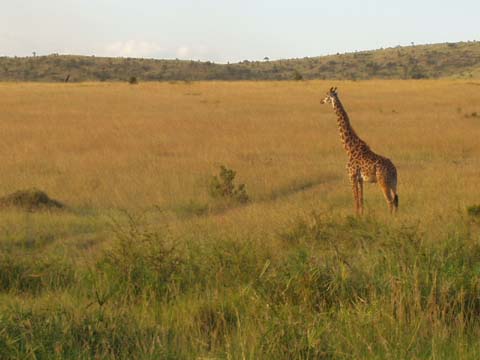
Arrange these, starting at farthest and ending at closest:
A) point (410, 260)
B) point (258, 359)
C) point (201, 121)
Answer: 1. point (201, 121)
2. point (410, 260)
3. point (258, 359)

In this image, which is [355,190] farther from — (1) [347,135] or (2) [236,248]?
(2) [236,248]

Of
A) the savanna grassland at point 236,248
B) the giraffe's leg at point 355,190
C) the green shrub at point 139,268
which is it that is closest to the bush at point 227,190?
the savanna grassland at point 236,248

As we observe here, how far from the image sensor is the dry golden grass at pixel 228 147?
1108 cm

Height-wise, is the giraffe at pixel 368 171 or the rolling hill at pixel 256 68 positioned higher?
the rolling hill at pixel 256 68

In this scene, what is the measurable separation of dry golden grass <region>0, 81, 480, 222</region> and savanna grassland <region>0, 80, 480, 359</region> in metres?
0.07

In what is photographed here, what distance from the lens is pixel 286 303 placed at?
4.63 m

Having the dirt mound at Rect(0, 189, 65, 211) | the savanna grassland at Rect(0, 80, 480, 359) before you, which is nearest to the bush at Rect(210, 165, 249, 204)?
the savanna grassland at Rect(0, 80, 480, 359)

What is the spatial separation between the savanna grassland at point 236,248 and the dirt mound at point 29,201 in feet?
0.91

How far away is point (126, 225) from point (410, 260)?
13.8 ft

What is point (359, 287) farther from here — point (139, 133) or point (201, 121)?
point (201, 121)

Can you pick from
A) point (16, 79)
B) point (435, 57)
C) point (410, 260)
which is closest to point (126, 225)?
point (410, 260)

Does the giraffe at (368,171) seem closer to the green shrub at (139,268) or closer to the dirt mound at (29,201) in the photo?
the green shrub at (139,268)

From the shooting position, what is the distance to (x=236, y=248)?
596cm

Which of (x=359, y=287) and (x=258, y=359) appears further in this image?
(x=359, y=287)
